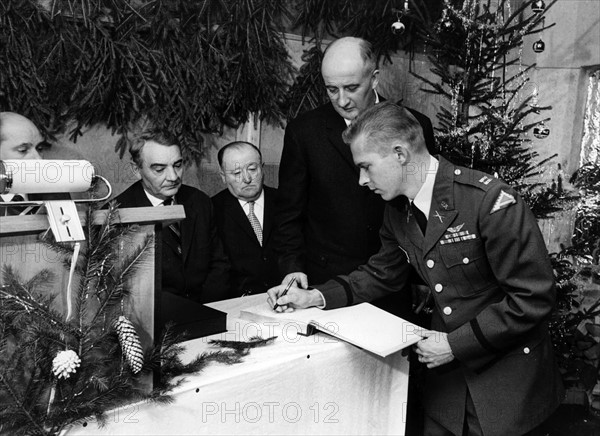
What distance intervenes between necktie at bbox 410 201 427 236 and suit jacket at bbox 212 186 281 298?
4.21 ft

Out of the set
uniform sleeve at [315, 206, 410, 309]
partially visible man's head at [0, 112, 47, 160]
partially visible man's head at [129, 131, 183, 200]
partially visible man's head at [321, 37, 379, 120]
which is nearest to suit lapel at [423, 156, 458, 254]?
uniform sleeve at [315, 206, 410, 309]

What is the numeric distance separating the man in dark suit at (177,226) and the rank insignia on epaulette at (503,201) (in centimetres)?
147

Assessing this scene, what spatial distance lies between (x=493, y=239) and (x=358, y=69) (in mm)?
1071

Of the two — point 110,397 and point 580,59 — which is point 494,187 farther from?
point 580,59

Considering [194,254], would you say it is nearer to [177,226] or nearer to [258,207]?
[177,226]

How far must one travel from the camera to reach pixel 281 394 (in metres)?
1.83

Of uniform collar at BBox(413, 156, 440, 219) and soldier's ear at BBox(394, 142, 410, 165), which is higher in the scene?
soldier's ear at BBox(394, 142, 410, 165)

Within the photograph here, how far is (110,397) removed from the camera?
1.43 meters

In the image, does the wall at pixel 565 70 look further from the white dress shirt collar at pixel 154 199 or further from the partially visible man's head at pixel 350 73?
the white dress shirt collar at pixel 154 199

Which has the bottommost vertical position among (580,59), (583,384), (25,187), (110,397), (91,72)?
(583,384)

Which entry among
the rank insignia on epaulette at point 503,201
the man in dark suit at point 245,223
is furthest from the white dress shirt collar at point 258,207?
the rank insignia on epaulette at point 503,201

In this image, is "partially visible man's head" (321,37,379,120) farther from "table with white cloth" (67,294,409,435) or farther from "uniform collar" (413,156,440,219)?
"table with white cloth" (67,294,409,435)

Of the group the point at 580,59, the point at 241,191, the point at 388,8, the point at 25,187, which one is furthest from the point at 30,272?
the point at 580,59

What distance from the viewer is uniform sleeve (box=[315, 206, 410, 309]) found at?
90.5 inches
